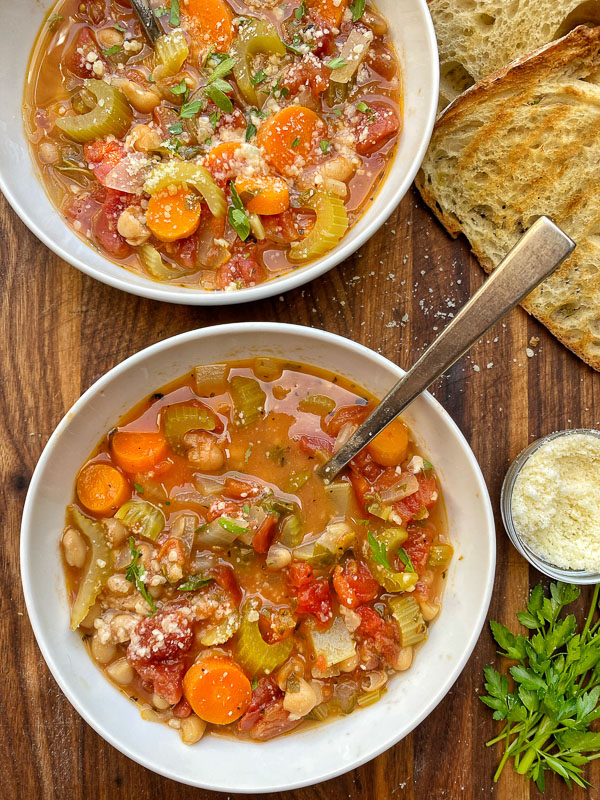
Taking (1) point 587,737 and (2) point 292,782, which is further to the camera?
(1) point 587,737

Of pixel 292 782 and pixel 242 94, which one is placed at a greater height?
pixel 242 94

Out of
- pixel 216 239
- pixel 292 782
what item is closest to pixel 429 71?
pixel 216 239

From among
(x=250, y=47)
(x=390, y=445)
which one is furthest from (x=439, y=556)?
(x=250, y=47)

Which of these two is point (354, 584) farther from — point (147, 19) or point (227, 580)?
point (147, 19)

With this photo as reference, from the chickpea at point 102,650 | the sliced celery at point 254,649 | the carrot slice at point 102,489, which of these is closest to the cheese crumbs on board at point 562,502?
the sliced celery at point 254,649

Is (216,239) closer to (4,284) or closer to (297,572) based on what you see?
(4,284)

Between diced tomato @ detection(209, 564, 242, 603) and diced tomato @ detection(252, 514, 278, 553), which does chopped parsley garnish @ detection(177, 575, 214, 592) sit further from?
diced tomato @ detection(252, 514, 278, 553)
